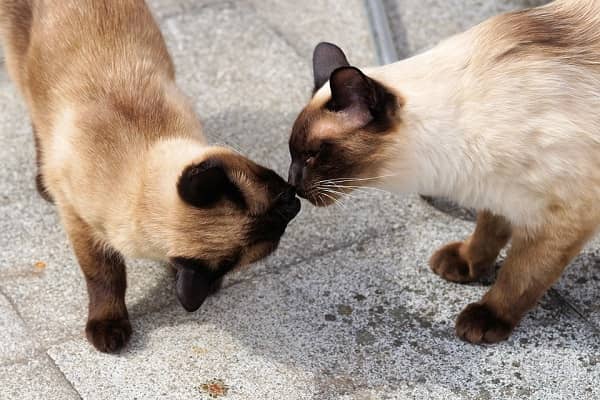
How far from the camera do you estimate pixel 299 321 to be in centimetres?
323

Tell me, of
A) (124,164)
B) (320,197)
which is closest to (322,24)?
(320,197)

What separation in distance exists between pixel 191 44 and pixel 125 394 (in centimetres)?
233

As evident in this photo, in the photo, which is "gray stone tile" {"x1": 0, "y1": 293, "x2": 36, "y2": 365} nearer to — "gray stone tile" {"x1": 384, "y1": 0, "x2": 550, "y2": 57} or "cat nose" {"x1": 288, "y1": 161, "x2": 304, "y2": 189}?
"cat nose" {"x1": 288, "y1": 161, "x2": 304, "y2": 189}

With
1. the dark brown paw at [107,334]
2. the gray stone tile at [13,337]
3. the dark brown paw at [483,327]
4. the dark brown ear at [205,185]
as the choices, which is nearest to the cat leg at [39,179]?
the gray stone tile at [13,337]

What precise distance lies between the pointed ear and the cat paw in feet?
2.77

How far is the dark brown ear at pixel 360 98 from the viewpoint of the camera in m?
2.73

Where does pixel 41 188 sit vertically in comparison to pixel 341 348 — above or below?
above

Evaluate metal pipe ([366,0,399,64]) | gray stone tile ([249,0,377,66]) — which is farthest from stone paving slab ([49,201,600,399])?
gray stone tile ([249,0,377,66])

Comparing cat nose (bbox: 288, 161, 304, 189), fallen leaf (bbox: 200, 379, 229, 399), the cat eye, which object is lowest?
fallen leaf (bbox: 200, 379, 229, 399)

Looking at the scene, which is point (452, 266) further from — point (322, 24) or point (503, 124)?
point (322, 24)

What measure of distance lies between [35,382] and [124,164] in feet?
2.61

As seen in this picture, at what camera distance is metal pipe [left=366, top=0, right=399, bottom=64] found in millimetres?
4398

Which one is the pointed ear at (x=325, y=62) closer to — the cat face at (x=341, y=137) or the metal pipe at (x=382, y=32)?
the cat face at (x=341, y=137)

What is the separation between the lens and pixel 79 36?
3.27 meters
